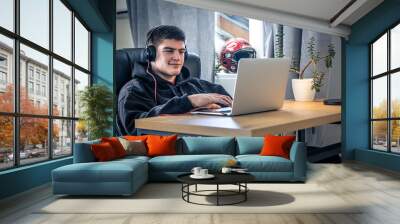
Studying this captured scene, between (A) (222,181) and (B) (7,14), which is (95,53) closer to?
(B) (7,14)

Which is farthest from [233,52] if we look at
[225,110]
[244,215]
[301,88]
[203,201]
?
[244,215]

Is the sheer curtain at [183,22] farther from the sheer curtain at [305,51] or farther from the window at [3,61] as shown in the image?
the window at [3,61]

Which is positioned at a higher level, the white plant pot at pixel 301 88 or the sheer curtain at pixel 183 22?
the sheer curtain at pixel 183 22

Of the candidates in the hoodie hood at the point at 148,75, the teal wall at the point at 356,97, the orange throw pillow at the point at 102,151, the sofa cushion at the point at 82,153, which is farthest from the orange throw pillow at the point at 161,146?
the teal wall at the point at 356,97

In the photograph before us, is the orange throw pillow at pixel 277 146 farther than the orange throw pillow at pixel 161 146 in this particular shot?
No

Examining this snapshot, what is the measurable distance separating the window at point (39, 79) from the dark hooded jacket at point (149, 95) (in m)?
0.90

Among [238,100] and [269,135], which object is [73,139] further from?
[269,135]

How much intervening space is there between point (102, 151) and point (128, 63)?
3.21 meters

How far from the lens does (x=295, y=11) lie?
25.7ft

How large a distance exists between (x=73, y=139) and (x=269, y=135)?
11.0ft

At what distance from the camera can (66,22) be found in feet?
22.3

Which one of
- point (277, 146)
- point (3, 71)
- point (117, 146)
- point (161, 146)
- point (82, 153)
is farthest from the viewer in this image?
point (161, 146)

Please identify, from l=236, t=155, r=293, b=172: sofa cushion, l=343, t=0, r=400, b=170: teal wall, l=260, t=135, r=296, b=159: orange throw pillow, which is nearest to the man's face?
l=260, t=135, r=296, b=159: orange throw pillow

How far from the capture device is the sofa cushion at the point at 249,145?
21.3 ft
